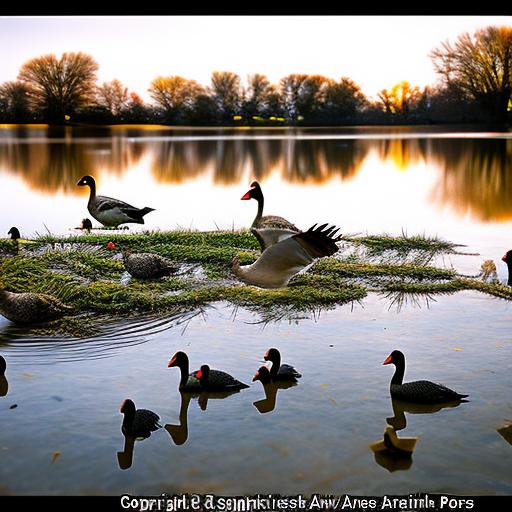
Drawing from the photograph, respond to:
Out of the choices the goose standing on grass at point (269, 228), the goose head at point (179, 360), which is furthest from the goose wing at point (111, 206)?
the goose head at point (179, 360)

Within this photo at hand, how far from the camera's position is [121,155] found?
32750 mm

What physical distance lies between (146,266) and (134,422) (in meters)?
4.15

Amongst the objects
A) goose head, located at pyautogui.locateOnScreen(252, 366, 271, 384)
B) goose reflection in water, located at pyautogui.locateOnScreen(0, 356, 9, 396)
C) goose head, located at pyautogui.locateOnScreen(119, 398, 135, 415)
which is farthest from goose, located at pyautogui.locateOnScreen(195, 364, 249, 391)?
goose reflection in water, located at pyautogui.locateOnScreen(0, 356, 9, 396)

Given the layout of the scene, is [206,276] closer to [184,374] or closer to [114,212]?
[184,374]

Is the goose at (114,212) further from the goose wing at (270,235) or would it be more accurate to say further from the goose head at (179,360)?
the goose head at (179,360)

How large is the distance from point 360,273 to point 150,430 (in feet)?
16.0

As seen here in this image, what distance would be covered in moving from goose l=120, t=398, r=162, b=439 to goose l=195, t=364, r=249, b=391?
0.67 metres

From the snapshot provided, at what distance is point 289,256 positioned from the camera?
637cm

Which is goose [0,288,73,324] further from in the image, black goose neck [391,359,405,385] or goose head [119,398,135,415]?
black goose neck [391,359,405,385]

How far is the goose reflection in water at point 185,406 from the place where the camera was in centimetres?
491

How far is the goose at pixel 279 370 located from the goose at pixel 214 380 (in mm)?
348

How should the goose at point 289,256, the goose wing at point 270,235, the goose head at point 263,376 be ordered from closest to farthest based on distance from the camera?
the goose head at point 263,376
the goose at point 289,256
the goose wing at point 270,235

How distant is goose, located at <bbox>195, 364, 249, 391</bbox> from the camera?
5520 mm

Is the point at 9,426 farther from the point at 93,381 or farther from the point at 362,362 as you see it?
the point at 362,362
